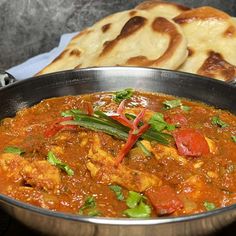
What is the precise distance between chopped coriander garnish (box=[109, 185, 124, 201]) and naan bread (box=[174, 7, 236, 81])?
1.85 metres

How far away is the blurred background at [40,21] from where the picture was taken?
19.8 feet

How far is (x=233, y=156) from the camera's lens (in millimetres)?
2783

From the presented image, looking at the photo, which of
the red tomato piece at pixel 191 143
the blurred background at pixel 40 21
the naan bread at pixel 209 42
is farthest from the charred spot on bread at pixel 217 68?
the blurred background at pixel 40 21

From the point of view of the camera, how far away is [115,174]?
96.5 inches

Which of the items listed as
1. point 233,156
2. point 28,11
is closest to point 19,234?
point 233,156

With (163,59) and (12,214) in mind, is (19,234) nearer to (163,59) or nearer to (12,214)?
(12,214)

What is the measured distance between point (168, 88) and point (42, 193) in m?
1.52

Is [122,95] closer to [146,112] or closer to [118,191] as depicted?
[146,112]

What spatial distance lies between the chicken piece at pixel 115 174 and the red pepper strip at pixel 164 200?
0.16ft

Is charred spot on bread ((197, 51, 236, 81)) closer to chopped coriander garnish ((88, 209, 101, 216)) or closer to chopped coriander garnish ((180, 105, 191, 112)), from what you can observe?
chopped coriander garnish ((180, 105, 191, 112))

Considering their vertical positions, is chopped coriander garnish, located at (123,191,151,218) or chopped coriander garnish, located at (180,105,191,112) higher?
chopped coriander garnish, located at (123,191,151,218)

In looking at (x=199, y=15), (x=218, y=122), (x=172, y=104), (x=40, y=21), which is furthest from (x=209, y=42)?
(x=40, y=21)

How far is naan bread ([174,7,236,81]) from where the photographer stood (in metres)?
4.04

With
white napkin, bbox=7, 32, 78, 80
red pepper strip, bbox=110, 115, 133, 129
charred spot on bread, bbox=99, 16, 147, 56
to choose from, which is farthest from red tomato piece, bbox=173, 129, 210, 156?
white napkin, bbox=7, 32, 78, 80
